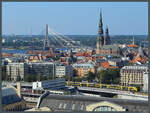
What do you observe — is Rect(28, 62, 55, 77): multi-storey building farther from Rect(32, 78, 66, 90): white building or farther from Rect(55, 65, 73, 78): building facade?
Rect(32, 78, 66, 90): white building

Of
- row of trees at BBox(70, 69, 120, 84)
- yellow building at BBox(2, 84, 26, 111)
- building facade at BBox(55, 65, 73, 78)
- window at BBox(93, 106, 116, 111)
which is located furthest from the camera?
building facade at BBox(55, 65, 73, 78)

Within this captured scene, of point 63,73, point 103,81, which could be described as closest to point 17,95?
point 103,81

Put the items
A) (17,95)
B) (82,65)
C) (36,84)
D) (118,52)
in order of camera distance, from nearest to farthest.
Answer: (17,95)
(36,84)
(82,65)
(118,52)

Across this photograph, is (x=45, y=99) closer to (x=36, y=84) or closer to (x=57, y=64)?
(x=36, y=84)

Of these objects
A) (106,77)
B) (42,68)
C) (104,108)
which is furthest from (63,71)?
(104,108)

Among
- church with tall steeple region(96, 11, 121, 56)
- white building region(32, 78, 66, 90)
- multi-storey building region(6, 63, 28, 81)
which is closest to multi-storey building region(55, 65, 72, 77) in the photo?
multi-storey building region(6, 63, 28, 81)
